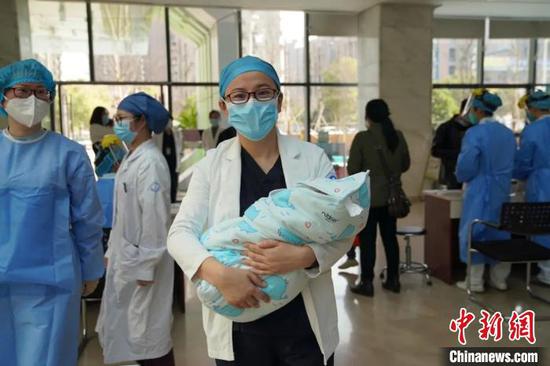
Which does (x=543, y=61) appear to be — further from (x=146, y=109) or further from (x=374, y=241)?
(x=146, y=109)

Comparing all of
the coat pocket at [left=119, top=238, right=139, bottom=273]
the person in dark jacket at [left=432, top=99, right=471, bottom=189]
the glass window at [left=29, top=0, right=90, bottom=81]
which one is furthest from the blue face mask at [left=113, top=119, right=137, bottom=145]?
the glass window at [left=29, top=0, right=90, bottom=81]

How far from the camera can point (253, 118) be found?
138 centimetres

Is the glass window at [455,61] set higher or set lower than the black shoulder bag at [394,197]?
higher

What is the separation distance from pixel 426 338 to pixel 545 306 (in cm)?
117

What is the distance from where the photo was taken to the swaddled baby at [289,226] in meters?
1.15

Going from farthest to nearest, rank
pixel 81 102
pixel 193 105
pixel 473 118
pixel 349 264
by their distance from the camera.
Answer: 1. pixel 193 105
2. pixel 81 102
3. pixel 349 264
4. pixel 473 118

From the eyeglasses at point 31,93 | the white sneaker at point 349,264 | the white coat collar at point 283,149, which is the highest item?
the eyeglasses at point 31,93

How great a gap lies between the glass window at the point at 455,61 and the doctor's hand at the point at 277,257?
8642 millimetres

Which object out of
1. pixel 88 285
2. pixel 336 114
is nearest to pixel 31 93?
pixel 88 285

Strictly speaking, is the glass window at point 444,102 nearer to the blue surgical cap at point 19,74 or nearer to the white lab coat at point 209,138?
the white lab coat at point 209,138

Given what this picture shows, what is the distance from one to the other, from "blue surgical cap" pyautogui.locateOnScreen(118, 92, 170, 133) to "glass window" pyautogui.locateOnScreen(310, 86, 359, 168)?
6364 millimetres

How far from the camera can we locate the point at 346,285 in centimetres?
408

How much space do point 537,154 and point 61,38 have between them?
6991 millimetres

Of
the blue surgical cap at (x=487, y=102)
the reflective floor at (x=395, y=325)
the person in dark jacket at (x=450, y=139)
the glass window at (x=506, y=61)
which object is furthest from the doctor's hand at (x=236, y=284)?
the glass window at (x=506, y=61)
